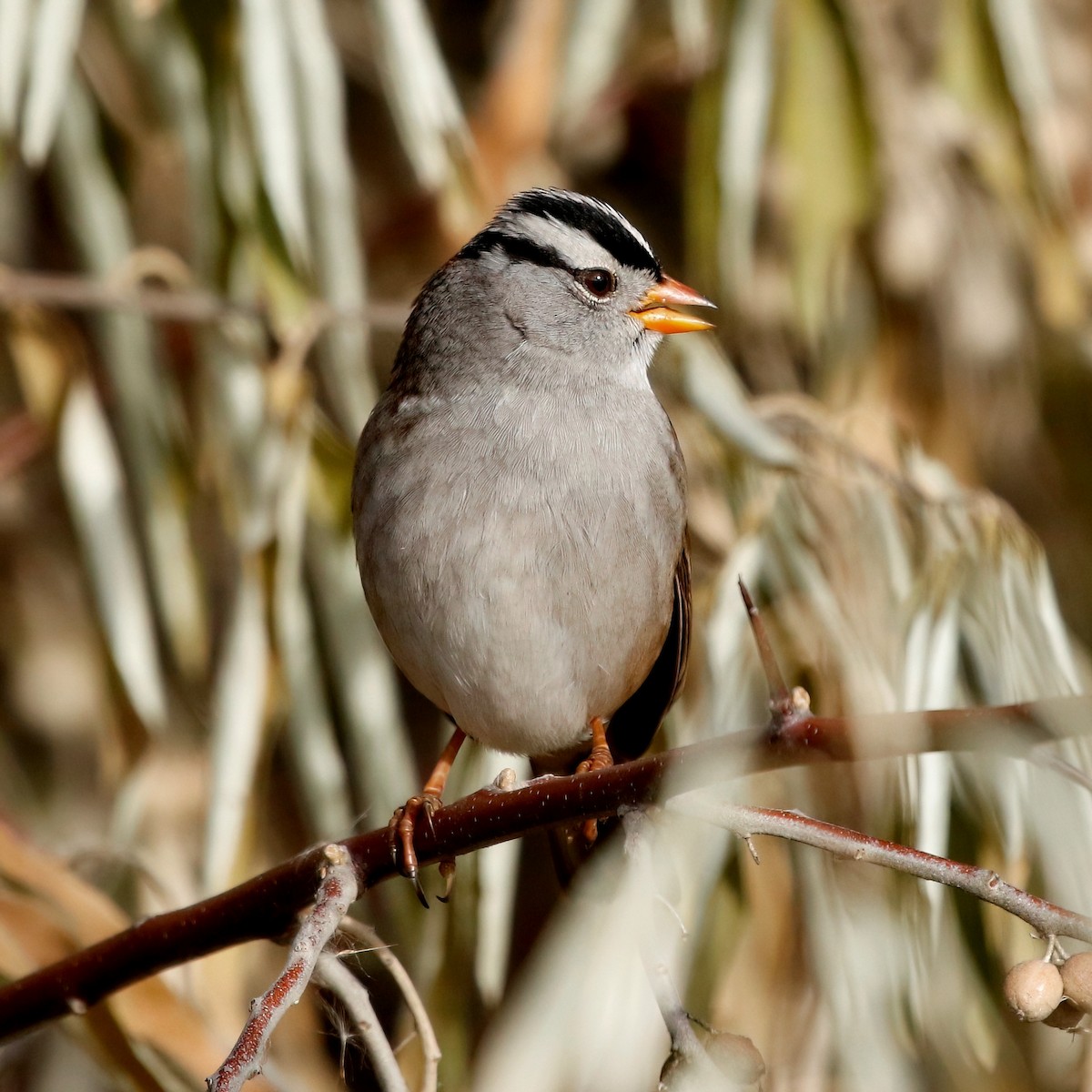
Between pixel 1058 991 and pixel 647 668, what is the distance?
1.28 meters

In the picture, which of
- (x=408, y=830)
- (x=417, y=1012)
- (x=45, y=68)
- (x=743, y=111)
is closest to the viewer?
(x=417, y=1012)

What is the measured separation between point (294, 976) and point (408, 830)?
2.29 feet

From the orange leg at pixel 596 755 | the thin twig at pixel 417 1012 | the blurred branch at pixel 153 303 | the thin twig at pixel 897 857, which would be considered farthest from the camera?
the blurred branch at pixel 153 303

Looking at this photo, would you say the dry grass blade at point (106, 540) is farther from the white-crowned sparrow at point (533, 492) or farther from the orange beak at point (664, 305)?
the orange beak at point (664, 305)

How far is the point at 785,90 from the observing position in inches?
108

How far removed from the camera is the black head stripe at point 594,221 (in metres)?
2.49

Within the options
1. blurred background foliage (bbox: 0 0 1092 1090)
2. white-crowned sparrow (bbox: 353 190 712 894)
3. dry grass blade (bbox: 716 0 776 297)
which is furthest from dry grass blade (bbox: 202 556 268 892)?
dry grass blade (bbox: 716 0 776 297)

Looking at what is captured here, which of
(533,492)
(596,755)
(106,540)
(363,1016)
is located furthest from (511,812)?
(106,540)

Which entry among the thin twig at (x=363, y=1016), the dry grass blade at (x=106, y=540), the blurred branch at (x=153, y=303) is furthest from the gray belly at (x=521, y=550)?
the thin twig at (x=363, y=1016)

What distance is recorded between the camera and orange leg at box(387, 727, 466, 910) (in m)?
1.74

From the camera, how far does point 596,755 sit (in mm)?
2418

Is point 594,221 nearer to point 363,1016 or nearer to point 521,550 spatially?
point 521,550

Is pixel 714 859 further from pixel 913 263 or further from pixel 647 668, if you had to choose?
pixel 913 263

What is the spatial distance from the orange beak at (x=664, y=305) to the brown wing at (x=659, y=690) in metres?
0.34
